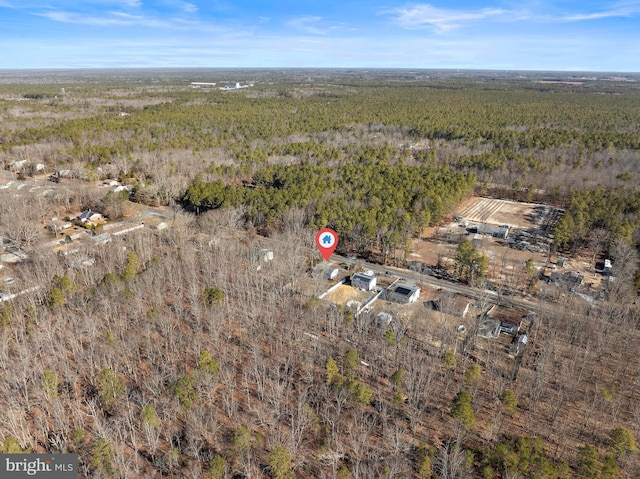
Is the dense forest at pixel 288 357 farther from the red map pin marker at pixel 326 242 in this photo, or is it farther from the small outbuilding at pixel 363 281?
the small outbuilding at pixel 363 281

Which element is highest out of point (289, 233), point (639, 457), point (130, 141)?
point (130, 141)

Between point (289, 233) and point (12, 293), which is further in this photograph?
point (289, 233)

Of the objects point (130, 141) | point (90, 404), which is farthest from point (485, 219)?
point (130, 141)

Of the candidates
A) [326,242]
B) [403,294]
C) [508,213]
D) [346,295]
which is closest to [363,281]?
[346,295]

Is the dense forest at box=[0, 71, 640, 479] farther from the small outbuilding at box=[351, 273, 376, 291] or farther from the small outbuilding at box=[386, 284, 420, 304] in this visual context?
the small outbuilding at box=[351, 273, 376, 291]

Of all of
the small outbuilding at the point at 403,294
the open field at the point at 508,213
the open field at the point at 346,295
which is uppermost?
the open field at the point at 508,213

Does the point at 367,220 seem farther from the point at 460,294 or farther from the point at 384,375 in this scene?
the point at 384,375

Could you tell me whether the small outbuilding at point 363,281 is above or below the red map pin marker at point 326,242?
below

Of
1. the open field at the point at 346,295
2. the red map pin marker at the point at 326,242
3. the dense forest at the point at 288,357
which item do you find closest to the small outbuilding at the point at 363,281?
the open field at the point at 346,295
